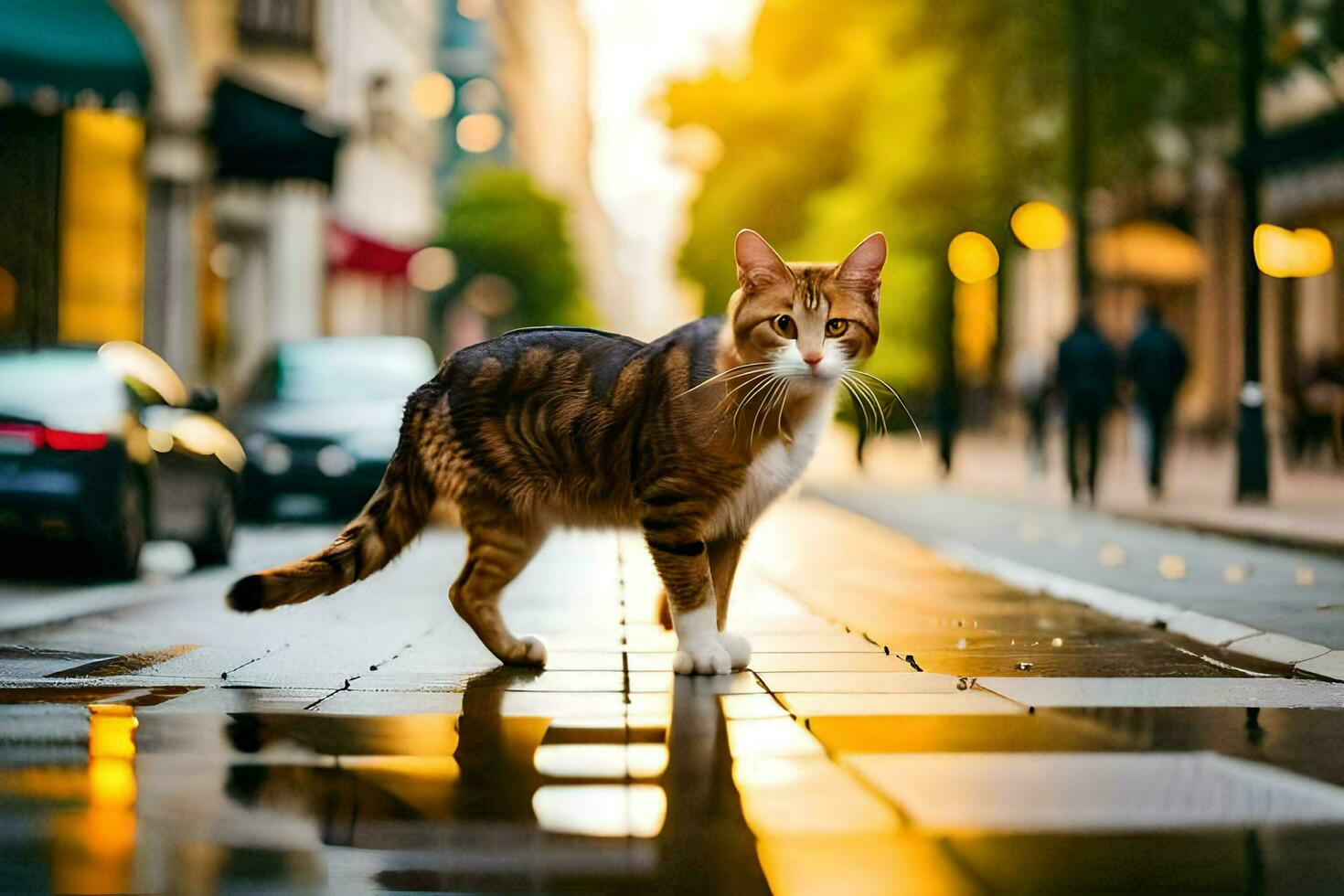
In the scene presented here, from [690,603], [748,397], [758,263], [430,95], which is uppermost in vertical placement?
[430,95]

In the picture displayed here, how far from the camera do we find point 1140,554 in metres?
14.6

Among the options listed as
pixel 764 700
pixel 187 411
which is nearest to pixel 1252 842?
pixel 764 700

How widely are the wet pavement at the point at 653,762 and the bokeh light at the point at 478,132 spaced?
86.8 metres

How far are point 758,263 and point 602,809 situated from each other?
2653 millimetres

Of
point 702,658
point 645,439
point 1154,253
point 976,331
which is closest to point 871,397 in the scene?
point 645,439

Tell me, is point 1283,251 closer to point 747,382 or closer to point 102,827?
point 747,382

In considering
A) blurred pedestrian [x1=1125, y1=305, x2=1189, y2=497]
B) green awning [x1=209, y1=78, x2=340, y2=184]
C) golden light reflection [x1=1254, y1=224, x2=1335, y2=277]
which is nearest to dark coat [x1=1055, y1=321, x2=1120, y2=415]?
blurred pedestrian [x1=1125, y1=305, x2=1189, y2=497]

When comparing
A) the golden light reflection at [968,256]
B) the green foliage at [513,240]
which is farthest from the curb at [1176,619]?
the green foliage at [513,240]

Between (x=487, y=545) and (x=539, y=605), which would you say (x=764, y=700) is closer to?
(x=487, y=545)

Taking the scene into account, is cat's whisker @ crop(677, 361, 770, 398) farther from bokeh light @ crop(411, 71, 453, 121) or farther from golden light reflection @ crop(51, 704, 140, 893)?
bokeh light @ crop(411, 71, 453, 121)

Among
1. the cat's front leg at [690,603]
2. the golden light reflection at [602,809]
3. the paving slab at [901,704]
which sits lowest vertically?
the golden light reflection at [602,809]

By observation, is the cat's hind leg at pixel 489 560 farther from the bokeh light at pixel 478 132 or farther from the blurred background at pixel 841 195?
the bokeh light at pixel 478 132

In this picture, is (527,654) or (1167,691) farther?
(527,654)

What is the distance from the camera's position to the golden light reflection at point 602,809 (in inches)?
195
